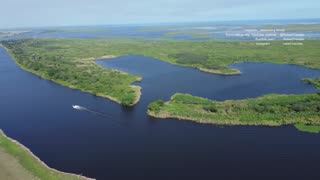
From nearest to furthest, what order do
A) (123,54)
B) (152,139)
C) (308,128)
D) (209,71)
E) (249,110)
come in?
1. (152,139)
2. (308,128)
3. (249,110)
4. (209,71)
5. (123,54)

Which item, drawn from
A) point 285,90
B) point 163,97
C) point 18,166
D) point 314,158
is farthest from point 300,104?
point 18,166

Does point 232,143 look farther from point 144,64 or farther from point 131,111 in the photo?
point 144,64

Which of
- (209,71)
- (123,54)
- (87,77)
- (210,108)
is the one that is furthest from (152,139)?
(123,54)

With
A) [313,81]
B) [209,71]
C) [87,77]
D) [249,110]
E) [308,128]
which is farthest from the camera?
[209,71]

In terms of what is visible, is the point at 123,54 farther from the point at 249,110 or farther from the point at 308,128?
the point at 308,128

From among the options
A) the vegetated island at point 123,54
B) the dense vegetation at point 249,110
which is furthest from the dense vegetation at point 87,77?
the dense vegetation at point 249,110

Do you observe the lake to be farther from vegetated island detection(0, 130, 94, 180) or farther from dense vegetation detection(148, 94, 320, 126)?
dense vegetation detection(148, 94, 320, 126)
